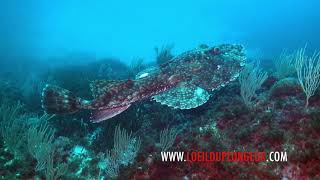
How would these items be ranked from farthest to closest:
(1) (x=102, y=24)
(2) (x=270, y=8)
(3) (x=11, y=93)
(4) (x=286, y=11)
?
(1) (x=102, y=24) → (2) (x=270, y=8) → (4) (x=286, y=11) → (3) (x=11, y=93)

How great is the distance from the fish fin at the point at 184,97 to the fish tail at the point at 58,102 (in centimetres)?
200

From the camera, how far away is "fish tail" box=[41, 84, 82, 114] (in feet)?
23.4

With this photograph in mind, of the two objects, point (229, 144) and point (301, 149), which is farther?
point (229, 144)

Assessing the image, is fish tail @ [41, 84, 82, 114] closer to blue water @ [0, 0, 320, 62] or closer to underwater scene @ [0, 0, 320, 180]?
underwater scene @ [0, 0, 320, 180]

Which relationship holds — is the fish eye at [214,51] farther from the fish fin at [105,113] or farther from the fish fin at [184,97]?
the fish fin at [105,113]

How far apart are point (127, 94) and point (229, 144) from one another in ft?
9.17

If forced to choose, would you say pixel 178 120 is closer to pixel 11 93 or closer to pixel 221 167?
pixel 221 167

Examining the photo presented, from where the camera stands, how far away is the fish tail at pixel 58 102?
23.4 feet

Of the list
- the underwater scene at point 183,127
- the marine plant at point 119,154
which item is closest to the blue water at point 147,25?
the underwater scene at point 183,127

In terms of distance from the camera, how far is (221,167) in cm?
581

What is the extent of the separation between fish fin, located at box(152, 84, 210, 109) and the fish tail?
2.00 m

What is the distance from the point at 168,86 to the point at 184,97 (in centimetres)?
85

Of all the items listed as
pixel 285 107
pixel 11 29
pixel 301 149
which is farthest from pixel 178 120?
pixel 11 29

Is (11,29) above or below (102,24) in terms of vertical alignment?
below
